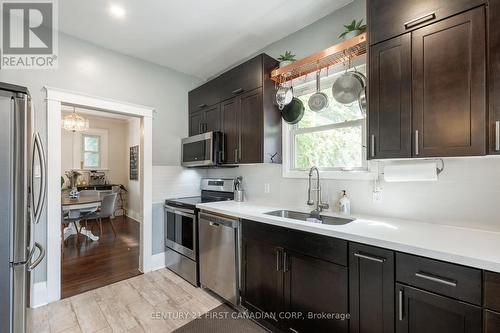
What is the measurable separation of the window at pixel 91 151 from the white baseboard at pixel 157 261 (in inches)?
172

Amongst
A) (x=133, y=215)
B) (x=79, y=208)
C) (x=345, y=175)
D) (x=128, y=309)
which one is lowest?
(x=128, y=309)

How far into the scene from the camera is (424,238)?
1.29 m

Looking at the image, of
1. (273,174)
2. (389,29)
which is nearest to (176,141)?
(273,174)

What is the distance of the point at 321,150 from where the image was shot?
2357 millimetres

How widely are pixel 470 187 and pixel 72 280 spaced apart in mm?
3938

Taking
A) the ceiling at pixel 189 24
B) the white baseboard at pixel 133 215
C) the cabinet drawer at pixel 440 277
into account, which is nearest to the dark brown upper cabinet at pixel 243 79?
the ceiling at pixel 189 24

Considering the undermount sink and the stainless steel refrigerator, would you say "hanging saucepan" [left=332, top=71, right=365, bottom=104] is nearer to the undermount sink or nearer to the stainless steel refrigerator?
the undermount sink

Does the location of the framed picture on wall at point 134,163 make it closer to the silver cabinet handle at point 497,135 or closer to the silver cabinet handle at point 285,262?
the silver cabinet handle at point 285,262

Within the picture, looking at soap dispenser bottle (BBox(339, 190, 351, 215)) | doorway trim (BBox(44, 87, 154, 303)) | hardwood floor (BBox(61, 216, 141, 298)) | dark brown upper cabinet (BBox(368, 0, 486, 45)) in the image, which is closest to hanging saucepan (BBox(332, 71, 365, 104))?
dark brown upper cabinet (BBox(368, 0, 486, 45))

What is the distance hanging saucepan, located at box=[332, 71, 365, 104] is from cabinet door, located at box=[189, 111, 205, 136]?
1.85m

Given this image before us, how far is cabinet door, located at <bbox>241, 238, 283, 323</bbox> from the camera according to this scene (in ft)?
6.00

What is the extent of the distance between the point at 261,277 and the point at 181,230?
132cm

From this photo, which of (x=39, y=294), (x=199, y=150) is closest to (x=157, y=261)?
(x=39, y=294)

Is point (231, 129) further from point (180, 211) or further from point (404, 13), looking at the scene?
point (404, 13)
